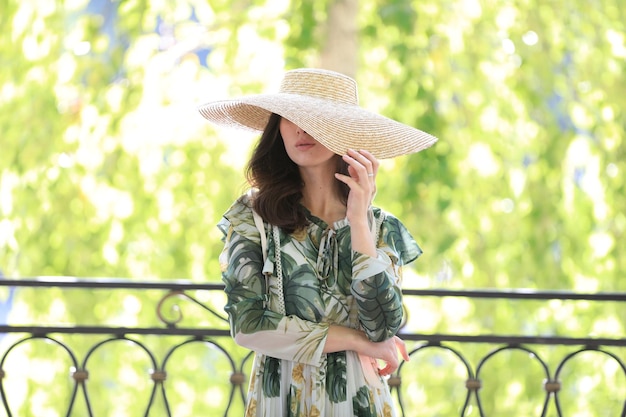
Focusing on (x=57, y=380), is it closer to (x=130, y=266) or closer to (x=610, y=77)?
(x=130, y=266)

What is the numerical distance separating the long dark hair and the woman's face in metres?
0.06

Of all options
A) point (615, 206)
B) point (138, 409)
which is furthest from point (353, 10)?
point (138, 409)

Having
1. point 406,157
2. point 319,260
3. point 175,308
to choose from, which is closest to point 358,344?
point 319,260

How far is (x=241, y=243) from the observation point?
1.54 metres

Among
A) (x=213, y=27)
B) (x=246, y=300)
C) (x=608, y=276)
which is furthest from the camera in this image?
(x=213, y=27)

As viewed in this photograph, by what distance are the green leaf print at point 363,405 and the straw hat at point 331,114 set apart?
41cm

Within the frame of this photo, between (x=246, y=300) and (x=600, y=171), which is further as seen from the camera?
(x=600, y=171)

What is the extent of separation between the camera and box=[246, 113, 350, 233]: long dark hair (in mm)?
1569

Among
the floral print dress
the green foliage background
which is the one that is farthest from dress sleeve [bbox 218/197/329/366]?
the green foliage background

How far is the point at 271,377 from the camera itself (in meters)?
1.54

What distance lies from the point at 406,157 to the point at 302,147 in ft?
7.60

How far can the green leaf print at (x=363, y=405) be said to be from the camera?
151 centimetres

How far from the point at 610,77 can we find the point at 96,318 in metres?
2.45

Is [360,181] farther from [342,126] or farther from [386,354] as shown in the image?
[386,354]
